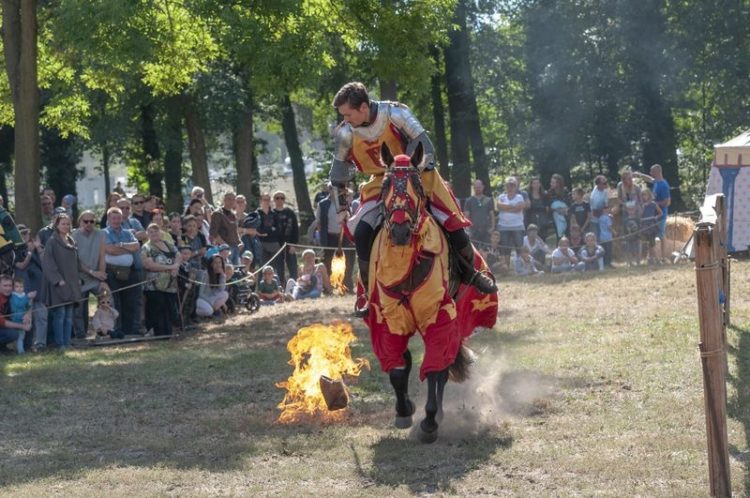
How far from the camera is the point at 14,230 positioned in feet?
46.8

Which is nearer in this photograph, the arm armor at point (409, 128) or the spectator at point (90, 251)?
the arm armor at point (409, 128)

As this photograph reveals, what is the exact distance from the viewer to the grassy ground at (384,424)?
7594 mm

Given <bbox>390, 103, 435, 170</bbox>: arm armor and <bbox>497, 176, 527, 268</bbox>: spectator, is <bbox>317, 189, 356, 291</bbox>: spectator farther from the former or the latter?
<bbox>390, 103, 435, 170</bbox>: arm armor

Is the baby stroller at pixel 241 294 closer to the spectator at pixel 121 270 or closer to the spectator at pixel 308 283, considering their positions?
the spectator at pixel 308 283

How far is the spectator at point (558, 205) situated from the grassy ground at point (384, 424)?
8.05 metres

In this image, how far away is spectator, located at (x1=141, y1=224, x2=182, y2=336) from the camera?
1595 cm

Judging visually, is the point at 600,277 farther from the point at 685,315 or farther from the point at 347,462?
the point at 347,462

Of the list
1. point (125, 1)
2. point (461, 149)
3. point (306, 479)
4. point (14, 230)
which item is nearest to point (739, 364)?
point (306, 479)

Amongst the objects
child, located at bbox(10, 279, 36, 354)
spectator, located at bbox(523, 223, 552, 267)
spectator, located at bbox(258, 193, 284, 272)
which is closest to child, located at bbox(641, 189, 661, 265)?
spectator, located at bbox(523, 223, 552, 267)

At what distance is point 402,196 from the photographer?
26.8 ft

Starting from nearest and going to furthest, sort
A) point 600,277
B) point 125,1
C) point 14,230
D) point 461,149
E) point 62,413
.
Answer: point 62,413, point 14,230, point 125,1, point 600,277, point 461,149

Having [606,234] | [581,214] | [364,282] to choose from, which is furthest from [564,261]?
[364,282]

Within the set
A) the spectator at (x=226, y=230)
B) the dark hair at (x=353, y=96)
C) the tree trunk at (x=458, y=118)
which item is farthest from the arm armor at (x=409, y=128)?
the tree trunk at (x=458, y=118)

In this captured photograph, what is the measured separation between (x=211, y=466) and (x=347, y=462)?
89cm
